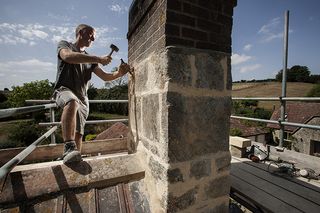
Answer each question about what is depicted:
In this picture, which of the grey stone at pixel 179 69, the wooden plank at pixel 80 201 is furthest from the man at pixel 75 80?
the grey stone at pixel 179 69

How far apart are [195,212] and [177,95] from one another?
86 centimetres

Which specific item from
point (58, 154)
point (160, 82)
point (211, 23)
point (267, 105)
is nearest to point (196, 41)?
point (211, 23)

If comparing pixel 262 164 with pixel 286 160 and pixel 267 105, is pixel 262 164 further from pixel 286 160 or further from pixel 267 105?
pixel 267 105

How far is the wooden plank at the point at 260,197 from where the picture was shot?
64.7 inches

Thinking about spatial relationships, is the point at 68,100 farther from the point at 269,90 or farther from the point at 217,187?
the point at 269,90

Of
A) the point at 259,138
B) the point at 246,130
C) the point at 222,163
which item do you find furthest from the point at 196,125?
the point at 259,138

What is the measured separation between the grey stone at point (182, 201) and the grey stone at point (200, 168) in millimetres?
103

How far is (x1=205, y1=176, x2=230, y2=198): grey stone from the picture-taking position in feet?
4.72

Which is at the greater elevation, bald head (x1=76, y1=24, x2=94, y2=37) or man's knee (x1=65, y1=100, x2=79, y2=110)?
bald head (x1=76, y1=24, x2=94, y2=37)

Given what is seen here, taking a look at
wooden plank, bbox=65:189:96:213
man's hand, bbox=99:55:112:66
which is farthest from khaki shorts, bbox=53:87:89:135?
wooden plank, bbox=65:189:96:213

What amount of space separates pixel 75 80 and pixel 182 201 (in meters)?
1.50

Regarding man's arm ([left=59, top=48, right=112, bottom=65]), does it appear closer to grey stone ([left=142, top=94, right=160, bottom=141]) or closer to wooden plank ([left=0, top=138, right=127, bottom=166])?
grey stone ([left=142, top=94, right=160, bottom=141])

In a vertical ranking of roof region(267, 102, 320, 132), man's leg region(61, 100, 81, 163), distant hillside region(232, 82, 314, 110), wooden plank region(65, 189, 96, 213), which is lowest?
roof region(267, 102, 320, 132)

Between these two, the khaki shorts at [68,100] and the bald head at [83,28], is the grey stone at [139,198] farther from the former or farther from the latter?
the bald head at [83,28]
